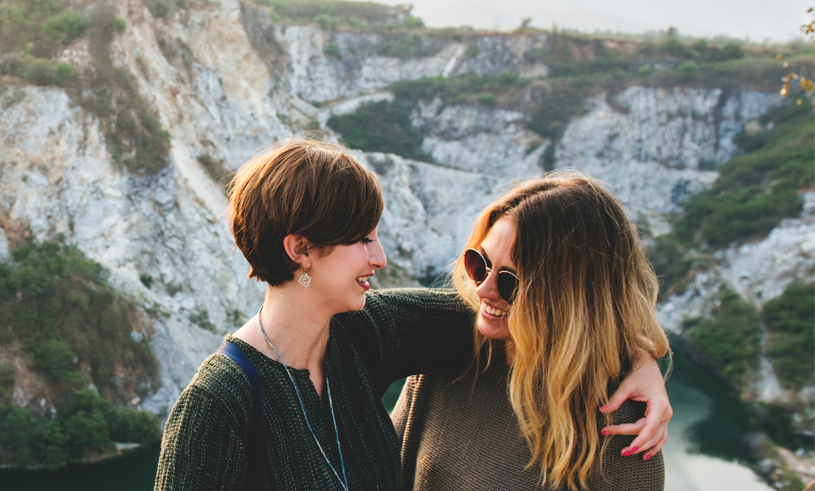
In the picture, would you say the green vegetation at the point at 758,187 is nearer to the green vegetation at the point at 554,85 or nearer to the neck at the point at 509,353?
the green vegetation at the point at 554,85

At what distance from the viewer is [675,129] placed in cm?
3934

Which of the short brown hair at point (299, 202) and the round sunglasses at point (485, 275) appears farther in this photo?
the round sunglasses at point (485, 275)

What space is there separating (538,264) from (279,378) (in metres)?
0.87

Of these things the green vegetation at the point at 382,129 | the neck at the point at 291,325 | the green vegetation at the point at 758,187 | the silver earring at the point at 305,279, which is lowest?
the green vegetation at the point at 758,187

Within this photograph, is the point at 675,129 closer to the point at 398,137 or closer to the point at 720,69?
the point at 720,69

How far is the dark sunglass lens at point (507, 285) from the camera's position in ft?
6.11

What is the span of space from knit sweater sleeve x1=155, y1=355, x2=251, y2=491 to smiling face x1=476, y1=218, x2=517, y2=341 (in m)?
0.90

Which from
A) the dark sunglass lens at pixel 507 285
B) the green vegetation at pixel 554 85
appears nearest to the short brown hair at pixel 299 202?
the dark sunglass lens at pixel 507 285

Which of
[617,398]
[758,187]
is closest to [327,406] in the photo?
[617,398]

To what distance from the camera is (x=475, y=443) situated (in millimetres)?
1909

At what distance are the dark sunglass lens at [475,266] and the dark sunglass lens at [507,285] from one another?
0.11m

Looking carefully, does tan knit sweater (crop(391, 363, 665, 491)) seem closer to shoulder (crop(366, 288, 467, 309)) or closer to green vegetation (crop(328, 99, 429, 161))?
shoulder (crop(366, 288, 467, 309))

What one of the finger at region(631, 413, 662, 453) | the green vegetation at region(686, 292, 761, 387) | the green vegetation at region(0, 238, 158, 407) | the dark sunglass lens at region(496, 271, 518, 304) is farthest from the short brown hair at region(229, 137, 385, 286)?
the green vegetation at region(686, 292, 761, 387)

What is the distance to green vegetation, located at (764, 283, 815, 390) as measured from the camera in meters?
21.3
